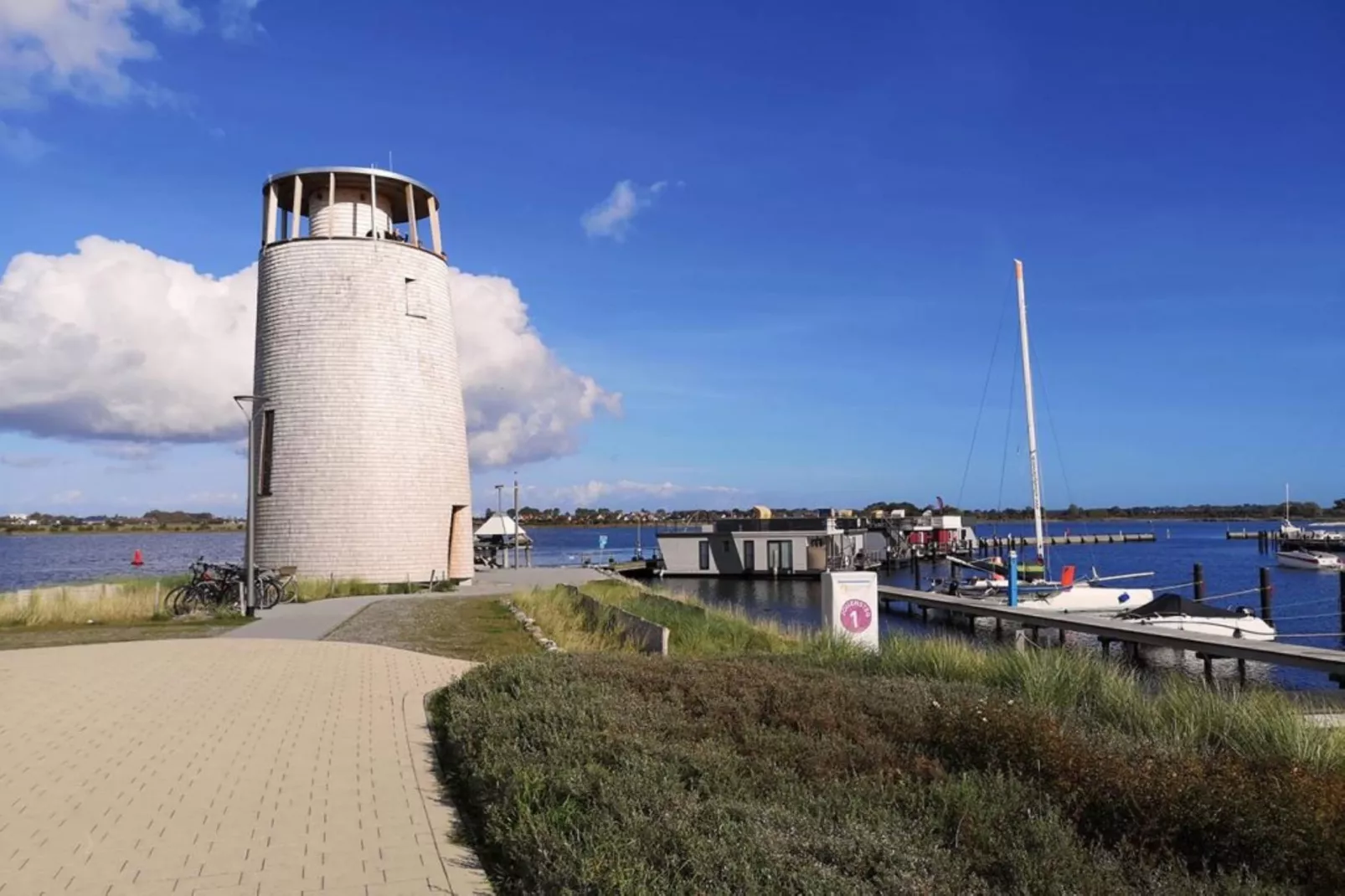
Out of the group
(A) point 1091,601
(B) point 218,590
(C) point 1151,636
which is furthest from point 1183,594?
(B) point 218,590

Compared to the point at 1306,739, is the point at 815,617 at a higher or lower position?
lower

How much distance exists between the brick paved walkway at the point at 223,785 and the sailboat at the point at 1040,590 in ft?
70.3

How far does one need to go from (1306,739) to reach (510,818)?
5.64 meters

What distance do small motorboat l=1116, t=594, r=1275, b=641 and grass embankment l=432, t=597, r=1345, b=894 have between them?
15682 millimetres

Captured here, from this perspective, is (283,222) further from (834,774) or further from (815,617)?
(834,774)

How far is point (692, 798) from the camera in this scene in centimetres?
516

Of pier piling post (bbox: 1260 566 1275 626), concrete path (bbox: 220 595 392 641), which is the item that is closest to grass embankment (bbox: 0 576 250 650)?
concrete path (bbox: 220 595 392 641)

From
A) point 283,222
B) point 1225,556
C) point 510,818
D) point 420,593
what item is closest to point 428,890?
point 510,818

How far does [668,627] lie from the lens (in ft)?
54.4

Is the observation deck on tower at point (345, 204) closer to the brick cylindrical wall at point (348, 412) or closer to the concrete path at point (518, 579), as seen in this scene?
the brick cylindrical wall at point (348, 412)

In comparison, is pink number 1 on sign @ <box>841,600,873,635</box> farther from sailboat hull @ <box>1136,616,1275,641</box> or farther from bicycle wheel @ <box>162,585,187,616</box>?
bicycle wheel @ <box>162,585,187,616</box>

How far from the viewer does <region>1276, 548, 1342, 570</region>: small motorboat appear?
2419 inches

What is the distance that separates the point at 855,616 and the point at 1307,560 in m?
63.3

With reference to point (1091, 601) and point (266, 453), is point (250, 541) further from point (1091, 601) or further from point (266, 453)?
point (1091, 601)
